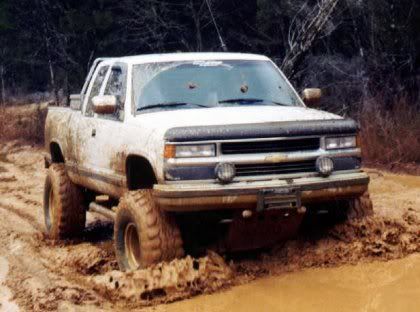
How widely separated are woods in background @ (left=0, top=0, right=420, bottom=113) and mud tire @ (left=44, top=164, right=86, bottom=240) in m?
7.49

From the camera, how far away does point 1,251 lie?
8.58m

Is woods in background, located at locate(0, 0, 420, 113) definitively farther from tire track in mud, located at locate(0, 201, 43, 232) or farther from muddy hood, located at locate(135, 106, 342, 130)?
muddy hood, located at locate(135, 106, 342, 130)

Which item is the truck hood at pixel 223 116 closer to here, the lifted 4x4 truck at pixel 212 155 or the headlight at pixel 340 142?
the lifted 4x4 truck at pixel 212 155

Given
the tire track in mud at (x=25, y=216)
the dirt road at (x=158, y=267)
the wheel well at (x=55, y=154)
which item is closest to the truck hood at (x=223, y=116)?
the dirt road at (x=158, y=267)

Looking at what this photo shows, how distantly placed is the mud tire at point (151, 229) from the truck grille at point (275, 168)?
0.72m

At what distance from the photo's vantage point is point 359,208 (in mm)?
7426

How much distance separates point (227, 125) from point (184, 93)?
3.83 feet

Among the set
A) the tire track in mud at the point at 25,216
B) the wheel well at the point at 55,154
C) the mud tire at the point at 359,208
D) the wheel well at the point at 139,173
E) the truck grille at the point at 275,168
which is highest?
the truck grille at the point at 275,168

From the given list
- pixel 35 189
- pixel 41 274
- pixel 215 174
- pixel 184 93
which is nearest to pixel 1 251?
pixel 41 274

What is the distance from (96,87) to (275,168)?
9.64 feet

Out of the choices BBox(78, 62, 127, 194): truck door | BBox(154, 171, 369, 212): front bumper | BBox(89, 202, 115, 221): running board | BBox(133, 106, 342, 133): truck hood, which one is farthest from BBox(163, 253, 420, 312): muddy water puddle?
BBox(89, 202, 115, 221): running board

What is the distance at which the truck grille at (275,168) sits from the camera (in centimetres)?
641

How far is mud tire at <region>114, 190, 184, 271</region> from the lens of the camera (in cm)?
645

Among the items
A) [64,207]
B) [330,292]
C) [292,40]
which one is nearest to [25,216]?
[64,207]
